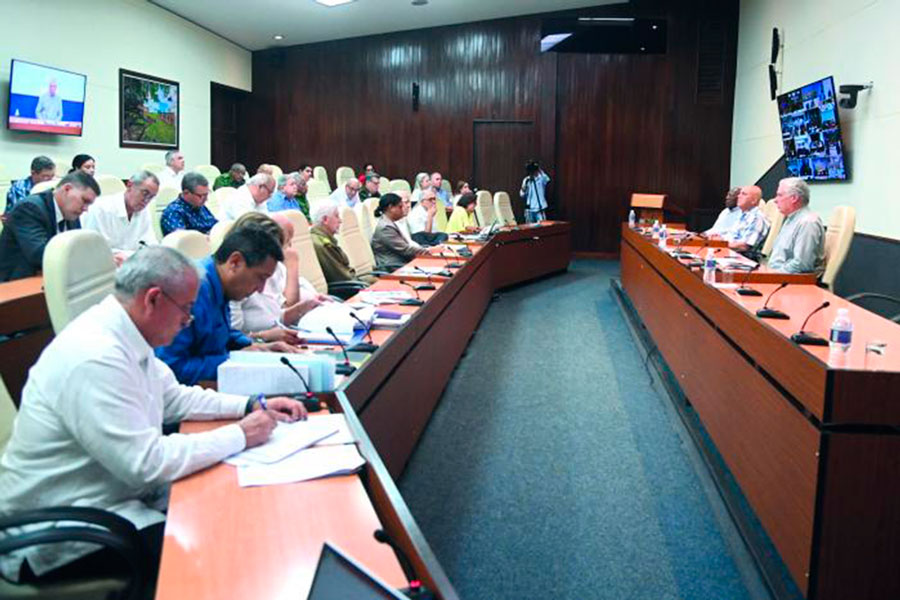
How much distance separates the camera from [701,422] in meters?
3.79

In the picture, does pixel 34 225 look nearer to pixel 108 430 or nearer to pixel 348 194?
pixel 108 430

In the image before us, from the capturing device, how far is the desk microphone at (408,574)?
1065 mm

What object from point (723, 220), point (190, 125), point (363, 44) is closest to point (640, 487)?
point (723, 220)

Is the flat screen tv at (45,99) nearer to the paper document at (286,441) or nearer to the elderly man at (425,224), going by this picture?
the elderly man at (425,224)

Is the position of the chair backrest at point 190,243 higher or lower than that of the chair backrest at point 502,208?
lower

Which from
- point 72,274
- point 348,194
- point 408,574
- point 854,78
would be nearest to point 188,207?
point 72,274

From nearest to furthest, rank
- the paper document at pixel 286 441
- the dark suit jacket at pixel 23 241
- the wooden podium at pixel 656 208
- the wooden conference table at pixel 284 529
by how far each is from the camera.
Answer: the wooden conference table at pixel 284 529
the paper document at pixel 286 441
the dark suit jacket at pixel 23 241
the wooden podium at pixel 656 208

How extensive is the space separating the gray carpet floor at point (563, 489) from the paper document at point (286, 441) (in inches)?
33.5

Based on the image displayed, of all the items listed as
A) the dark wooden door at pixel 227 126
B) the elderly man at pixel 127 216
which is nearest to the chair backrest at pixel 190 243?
the elderly man at pixel 127 216

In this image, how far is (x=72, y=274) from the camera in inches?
92.6

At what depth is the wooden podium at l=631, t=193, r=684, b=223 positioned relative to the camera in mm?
10367

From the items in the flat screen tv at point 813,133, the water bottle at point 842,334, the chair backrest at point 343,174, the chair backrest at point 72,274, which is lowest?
the water bottle at point 842,334

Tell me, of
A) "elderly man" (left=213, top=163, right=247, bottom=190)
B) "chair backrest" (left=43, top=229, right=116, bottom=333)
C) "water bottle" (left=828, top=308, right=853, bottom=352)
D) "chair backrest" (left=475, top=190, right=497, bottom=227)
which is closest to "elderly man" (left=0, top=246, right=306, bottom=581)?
"chair backrest" (left=43, top=229, right=116, bottom=333)

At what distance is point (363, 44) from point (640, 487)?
10.4 meters
